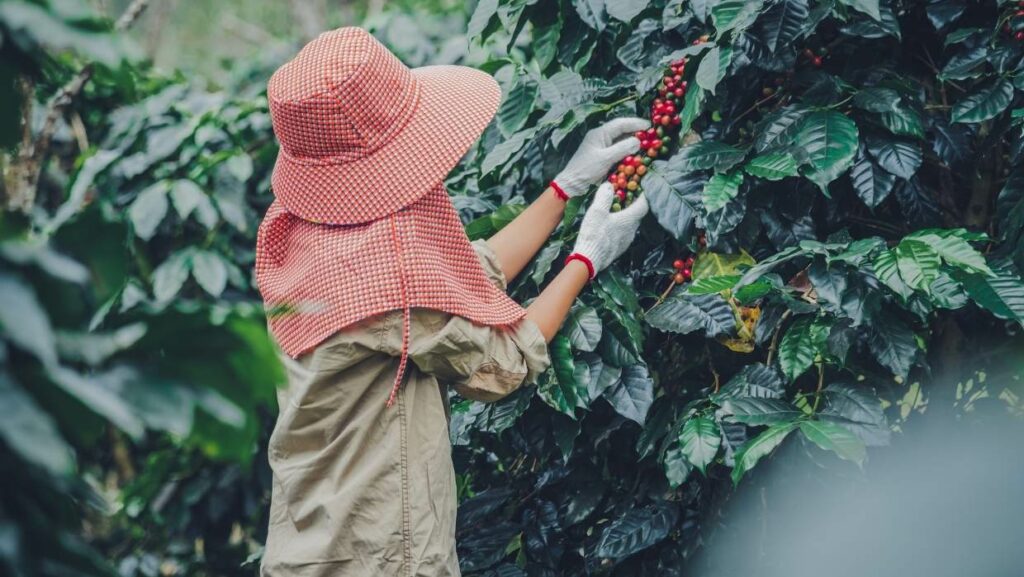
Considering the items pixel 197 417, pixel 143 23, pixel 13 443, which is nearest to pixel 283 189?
pixel 197 417

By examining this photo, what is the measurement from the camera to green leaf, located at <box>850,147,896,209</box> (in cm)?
181

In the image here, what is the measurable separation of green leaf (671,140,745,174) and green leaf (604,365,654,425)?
0.38 m

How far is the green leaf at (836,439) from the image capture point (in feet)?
5.27

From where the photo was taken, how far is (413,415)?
1.85m

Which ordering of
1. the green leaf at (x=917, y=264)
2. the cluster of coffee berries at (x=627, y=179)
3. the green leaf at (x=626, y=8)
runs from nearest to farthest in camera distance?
the green leaf at (x=917, y=264) → the green leaf at (x=626, y=8) → the cluster of coffee berries at (x=627, y=179)

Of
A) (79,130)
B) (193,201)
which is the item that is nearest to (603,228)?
(193,201)

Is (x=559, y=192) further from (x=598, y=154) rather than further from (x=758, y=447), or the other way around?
(x=758, y=447)

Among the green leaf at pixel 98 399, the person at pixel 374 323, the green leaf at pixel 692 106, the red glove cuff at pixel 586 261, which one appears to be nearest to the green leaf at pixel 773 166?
the green leaf at pixel 692 106

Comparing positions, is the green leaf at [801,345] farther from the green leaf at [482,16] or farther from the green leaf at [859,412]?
the green leaf at [482,16]

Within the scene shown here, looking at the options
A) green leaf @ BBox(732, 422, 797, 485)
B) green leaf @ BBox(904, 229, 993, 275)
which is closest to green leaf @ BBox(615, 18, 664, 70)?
green leaf @ BBox(904, 229, 993, 275)

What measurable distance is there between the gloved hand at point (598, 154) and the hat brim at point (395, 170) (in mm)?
206

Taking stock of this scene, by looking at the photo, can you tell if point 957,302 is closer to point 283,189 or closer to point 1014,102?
point 1014,102

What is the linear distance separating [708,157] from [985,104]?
0.47 metres

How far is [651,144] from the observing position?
79.2 inches
